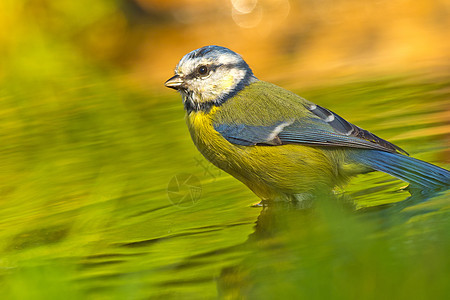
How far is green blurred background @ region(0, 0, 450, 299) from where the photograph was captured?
2479 mm

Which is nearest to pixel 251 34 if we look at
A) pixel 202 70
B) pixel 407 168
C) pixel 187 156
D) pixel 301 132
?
pixel 187 156

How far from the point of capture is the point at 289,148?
387cm

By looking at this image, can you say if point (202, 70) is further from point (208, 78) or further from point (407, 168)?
point (407, 168)

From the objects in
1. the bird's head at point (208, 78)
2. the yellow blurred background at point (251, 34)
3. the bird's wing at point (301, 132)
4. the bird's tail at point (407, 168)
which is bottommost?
the bird's tail at point (407, 168)

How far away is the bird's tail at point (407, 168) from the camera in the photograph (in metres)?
3.63

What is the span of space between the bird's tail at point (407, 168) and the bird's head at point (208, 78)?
867 millimetres

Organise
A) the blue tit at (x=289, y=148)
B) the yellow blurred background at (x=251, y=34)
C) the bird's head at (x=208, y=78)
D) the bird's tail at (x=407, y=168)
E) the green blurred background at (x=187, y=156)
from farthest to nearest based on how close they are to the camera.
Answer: the yellow blurred background at (x=251, y=34) → the bird's head at (x=208, y=78) → the blue tit at (x=289, y=148) → the bird's tail at (x=407, y=168) → the green blurred background at (x=187, y=156)

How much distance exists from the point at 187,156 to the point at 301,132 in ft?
4.45

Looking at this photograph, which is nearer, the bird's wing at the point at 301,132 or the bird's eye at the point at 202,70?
the bird's wing at the point at 301,132

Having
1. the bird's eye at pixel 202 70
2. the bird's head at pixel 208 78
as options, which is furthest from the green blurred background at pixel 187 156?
the bird's eye at pixel 202 70

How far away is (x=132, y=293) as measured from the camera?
8.52ft

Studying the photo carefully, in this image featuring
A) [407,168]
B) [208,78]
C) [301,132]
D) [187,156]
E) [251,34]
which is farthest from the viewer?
[251,34]

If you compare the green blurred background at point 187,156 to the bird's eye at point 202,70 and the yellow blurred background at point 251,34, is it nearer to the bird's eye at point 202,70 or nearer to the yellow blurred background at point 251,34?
the yellow blurred background at point 251,34

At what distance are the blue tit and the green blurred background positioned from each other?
16 centimetres
